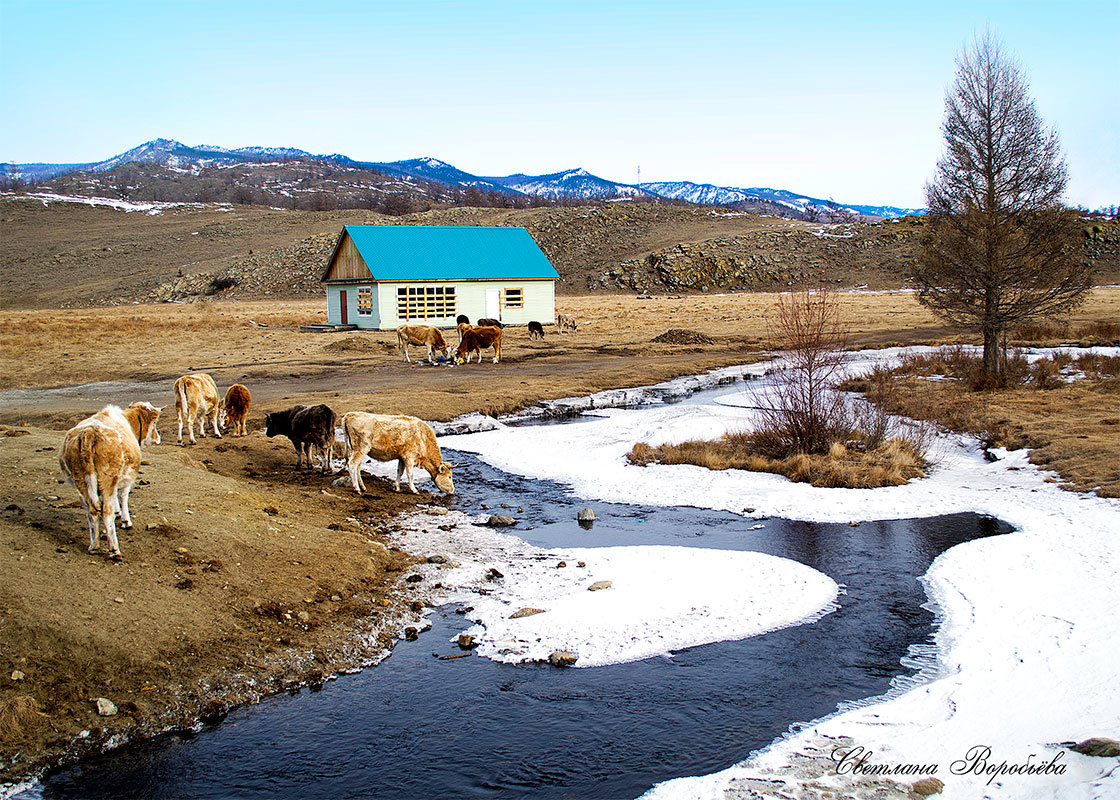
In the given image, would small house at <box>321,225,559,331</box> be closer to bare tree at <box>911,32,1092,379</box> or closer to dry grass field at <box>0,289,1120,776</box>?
dry grass field at <box>0,289,1120,776</box>

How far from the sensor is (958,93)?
79.0ft

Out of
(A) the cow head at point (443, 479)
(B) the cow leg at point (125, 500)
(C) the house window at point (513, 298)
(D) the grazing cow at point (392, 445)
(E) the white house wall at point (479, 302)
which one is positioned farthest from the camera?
(C) the house window at point (513, 298)

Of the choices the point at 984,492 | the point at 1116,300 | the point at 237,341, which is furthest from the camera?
the point at 1116,300

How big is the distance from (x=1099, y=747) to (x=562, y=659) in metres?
4.28

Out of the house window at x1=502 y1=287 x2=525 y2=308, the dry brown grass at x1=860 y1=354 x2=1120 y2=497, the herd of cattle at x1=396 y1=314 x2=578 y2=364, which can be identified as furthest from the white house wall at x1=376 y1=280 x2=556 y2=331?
the dry brown grass at x1=860 y1=354 x2=1120 y2=497

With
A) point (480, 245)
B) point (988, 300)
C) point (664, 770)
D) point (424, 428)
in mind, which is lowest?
point (664, 770)

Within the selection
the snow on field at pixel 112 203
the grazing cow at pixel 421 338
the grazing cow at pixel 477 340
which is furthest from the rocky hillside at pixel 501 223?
the grazing cow at pixel 421 338

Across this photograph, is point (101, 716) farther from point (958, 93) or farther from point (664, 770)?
point (958, 93)

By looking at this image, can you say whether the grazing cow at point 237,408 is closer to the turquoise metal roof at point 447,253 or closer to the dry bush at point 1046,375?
the dry bush at point 1046,375

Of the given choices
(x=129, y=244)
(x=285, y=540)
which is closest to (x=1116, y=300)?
(x=285, y=540)

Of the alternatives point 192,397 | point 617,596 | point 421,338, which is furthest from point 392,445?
point 421,338

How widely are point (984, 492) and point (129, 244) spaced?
112629 mm

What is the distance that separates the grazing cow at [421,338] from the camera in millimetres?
32500

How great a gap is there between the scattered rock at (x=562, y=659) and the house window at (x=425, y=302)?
123ft
